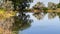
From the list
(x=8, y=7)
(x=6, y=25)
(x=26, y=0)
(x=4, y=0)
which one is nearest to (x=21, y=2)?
(x=26, y=0)

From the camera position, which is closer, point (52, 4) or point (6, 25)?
point (6, 25)

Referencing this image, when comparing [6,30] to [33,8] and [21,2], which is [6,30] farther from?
[33,8]

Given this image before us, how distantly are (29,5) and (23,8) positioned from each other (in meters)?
0.48

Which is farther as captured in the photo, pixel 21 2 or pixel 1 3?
pixel 21 2

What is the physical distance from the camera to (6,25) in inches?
284

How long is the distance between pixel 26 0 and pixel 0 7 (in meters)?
2.44

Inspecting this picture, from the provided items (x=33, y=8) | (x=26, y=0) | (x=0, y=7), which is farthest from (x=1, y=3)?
(x=33, y=8)

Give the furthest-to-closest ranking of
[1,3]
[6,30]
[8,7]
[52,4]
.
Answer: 1. [52,4]
2. [1,3]
3. [8,7]
4. [6,30]

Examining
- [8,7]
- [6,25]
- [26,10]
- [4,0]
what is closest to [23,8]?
[26,10]

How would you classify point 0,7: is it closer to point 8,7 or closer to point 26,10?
point 8,7

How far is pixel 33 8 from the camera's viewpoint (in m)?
17.5

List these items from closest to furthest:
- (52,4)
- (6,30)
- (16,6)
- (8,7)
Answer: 1. (6,30)
2. (8,7)
3. (16,6)
4. (52,4)

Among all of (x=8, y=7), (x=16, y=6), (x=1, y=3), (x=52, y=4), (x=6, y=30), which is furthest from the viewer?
(x=52, y=4)

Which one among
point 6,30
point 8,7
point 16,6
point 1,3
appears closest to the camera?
point 6,30
